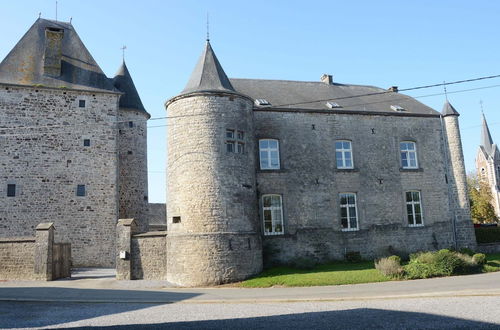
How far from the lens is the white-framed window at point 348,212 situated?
19906mm

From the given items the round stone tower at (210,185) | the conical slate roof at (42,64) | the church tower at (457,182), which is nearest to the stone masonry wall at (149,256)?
the round stone tower at (210,185)

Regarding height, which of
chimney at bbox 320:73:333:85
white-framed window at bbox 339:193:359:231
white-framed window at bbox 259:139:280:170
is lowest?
white-framed window at bbox 339:193:359:231

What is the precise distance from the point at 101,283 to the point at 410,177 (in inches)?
597

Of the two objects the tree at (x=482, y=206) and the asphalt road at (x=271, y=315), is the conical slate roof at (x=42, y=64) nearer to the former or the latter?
the asphalt road at (x=271, y=315)

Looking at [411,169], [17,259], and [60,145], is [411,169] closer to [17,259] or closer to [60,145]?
[17,259]

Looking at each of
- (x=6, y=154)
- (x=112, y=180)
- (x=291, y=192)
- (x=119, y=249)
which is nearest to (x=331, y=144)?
(x=291, y=192)

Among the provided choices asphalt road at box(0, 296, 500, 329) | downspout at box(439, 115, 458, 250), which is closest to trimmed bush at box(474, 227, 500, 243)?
downspout at box(439, 115, 458, 250)

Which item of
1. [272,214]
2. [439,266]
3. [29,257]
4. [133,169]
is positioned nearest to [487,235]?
[439,266]

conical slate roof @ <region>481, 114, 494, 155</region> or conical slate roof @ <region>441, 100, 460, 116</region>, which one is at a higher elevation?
conical slate roof @ <region>481, 114, 494, 155</region>

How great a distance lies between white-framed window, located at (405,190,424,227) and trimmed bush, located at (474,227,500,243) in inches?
174

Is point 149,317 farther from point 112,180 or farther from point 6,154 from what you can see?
point 6,154

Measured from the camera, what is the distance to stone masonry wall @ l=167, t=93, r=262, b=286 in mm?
15492

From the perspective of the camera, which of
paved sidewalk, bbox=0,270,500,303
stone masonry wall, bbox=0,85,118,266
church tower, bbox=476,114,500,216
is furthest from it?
church tower, bbox=476,114,500,216

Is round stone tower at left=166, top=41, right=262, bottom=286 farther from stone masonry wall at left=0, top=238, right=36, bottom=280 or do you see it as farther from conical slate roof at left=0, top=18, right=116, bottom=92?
conical slate roof at left=0, top=18, right=116, bottom=92
